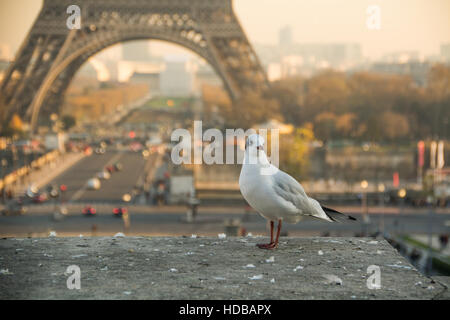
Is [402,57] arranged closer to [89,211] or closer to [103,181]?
[103,181]

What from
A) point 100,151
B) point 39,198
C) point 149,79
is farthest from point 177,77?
point 39,198

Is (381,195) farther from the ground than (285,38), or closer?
closer

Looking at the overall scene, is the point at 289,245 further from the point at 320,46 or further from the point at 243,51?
the point at 320,46

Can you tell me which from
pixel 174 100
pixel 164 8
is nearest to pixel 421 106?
pixel 164 8

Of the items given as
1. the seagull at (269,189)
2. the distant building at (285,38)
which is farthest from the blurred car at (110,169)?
the distant building at (285,38)

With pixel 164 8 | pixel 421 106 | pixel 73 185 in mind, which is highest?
pixel 164 8
